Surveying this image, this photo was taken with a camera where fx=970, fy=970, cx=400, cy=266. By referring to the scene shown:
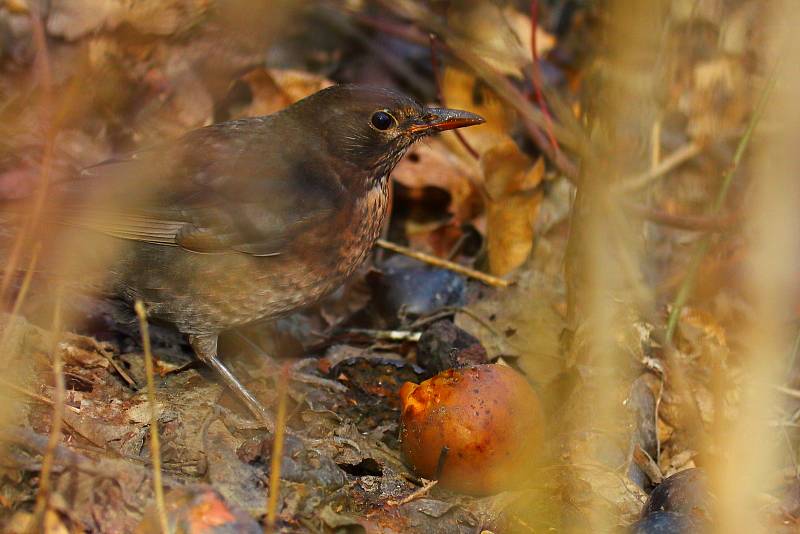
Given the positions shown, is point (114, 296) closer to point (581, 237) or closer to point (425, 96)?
point (581, 237)

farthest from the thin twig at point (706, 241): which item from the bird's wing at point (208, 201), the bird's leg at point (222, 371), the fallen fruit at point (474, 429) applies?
the bird's leg at point (222, 371)

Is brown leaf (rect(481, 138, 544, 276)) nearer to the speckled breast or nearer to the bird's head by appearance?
the bird's head

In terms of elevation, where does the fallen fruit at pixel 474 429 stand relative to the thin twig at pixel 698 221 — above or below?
below

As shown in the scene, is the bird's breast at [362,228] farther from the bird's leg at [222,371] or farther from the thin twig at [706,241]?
the thin twig at [706,241]

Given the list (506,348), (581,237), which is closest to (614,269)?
(581,237)

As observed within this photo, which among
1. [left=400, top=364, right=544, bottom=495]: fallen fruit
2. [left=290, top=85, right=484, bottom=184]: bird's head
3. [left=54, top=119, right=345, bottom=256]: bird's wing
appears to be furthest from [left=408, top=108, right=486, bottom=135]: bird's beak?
[left=400, top=364, right=544, bottom=495]: fallen fruit

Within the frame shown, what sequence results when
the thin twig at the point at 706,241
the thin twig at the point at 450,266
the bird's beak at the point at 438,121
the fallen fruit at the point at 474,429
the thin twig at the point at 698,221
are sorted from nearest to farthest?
the thin twig at the point at 698,221
the fallen fruit at the point at 474,429
the thin twig at the point at 706,241
the bird's beak at the point at 438,121
the thin twig at the point at 450,266

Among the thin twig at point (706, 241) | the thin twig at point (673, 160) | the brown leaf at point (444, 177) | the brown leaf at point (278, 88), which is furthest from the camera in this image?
the brown leaf at point (278, 88)
